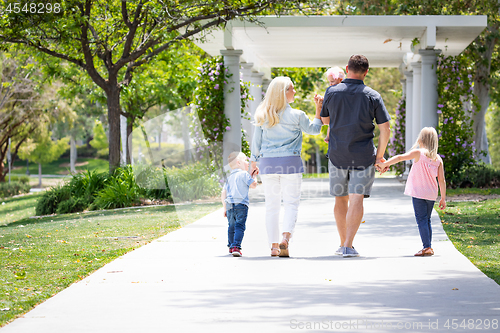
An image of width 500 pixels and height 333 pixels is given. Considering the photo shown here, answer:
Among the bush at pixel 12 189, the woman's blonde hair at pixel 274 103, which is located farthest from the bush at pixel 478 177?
the bush at pixel 12 189

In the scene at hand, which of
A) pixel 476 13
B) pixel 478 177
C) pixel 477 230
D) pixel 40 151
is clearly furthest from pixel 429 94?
pixel 40 151

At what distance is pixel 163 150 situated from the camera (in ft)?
38.5

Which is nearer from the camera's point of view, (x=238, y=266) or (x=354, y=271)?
(x=354, y=271)

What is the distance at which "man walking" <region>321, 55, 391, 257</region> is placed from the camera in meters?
6.32

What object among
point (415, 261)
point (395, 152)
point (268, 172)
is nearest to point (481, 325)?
point (415, 261)

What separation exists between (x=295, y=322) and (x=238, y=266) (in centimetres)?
208

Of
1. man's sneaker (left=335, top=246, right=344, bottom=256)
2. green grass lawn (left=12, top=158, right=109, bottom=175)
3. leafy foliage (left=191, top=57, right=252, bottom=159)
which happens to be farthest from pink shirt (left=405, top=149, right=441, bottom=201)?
green grass lawn (left=12, top=158, right=109, bottom=175)

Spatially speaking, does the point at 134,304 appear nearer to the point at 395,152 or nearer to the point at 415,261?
the point at 415,261

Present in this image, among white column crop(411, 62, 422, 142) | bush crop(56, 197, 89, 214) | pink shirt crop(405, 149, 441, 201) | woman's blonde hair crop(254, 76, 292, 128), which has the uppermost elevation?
white column crop(411, 62, 422, 142)

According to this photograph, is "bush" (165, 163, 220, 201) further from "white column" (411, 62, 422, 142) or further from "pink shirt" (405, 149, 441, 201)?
"pink shirt" (405, 149, 441, 201)

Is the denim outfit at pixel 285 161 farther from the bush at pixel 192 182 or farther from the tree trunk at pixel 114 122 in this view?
the tree trunk at pixel 114 122

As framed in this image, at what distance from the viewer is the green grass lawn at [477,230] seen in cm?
621

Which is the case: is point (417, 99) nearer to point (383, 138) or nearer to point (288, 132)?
point (383, 138)

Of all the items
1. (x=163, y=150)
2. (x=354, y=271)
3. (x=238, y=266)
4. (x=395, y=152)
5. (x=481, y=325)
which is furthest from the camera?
(x=395, y=152)
